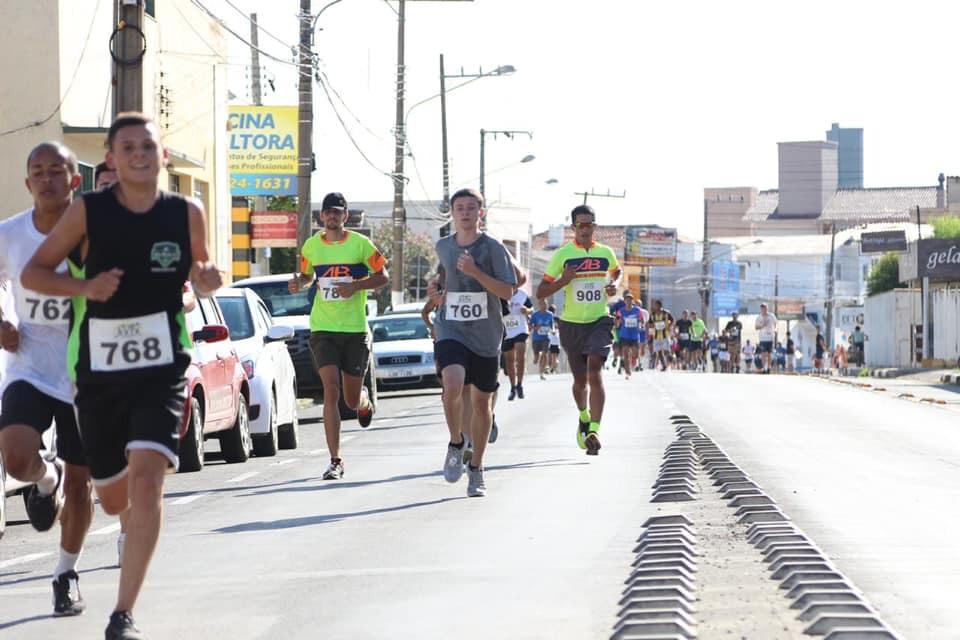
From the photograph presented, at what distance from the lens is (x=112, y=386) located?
6.77 m

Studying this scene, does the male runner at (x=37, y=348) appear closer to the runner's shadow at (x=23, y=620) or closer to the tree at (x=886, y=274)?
the runner's shadow at (x=23, y=620)

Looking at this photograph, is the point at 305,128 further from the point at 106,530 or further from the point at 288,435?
the point at 106,530

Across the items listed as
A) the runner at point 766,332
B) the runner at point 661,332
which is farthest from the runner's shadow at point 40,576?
the runner at point 766,332

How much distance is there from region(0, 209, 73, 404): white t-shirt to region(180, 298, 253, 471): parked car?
5.57 m

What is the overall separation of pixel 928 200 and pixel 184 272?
487 feet

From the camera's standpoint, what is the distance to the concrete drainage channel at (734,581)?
22.0 feet

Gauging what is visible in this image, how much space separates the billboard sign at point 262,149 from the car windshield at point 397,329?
11.2 meters

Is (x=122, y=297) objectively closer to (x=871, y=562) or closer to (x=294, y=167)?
(x=871, y=562)

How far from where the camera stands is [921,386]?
38344 mm

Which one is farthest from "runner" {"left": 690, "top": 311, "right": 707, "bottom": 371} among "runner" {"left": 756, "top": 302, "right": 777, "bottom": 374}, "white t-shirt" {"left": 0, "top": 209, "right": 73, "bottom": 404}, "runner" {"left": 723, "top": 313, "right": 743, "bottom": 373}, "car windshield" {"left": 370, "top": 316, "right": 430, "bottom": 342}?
"white t-shirt" {"left": 0, "top": 209, "right": 73, "bottom": 404}

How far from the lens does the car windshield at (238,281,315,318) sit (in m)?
25.2

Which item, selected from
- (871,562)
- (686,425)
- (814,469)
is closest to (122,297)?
(871,562)

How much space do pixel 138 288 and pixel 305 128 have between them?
2483 centimetres

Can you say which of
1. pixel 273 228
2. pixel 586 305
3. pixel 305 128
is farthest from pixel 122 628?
pixel 273 228
